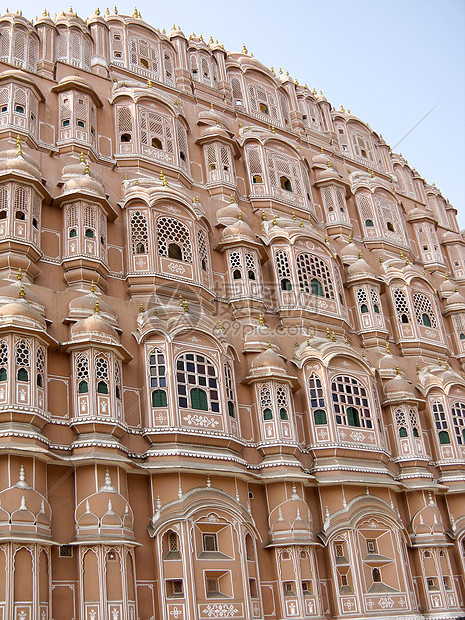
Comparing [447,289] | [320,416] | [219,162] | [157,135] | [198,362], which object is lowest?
[320,416]

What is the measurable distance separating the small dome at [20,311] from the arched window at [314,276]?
460 inches

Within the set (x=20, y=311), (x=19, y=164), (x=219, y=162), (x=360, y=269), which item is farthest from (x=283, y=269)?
(x=20, y=311)

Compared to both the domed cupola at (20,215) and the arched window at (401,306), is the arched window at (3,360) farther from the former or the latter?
the arched window at (401,306)

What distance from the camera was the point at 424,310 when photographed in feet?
104

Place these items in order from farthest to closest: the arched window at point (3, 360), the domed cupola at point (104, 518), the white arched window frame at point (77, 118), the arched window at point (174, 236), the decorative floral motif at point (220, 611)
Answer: the white arched window frame at point (77, 118)
the arched window at point (174, 236)
the decorative floral motif at point (220, 611)
the arched window at point (3, 360)
the domed cupola at point (104, 518)

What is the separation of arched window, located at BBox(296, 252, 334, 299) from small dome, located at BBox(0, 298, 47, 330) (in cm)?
1169

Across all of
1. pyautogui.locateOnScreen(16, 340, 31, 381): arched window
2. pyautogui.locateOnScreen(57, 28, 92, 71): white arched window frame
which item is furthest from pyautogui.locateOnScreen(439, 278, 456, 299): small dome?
pyautogui.locateOnScreen(16, 340, 31, 381): arched window

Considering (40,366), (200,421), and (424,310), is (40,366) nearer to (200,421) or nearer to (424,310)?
(200,421)

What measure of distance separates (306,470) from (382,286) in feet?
36.2

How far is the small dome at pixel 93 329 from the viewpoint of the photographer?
19.3 metres

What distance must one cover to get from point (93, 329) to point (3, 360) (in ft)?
8.52

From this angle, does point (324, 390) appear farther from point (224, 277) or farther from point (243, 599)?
point (243, 599)

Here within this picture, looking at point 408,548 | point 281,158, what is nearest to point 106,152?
point 281,158

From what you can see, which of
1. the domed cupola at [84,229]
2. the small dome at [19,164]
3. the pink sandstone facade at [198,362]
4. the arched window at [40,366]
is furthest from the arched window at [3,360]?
the small dome at [19,164]
